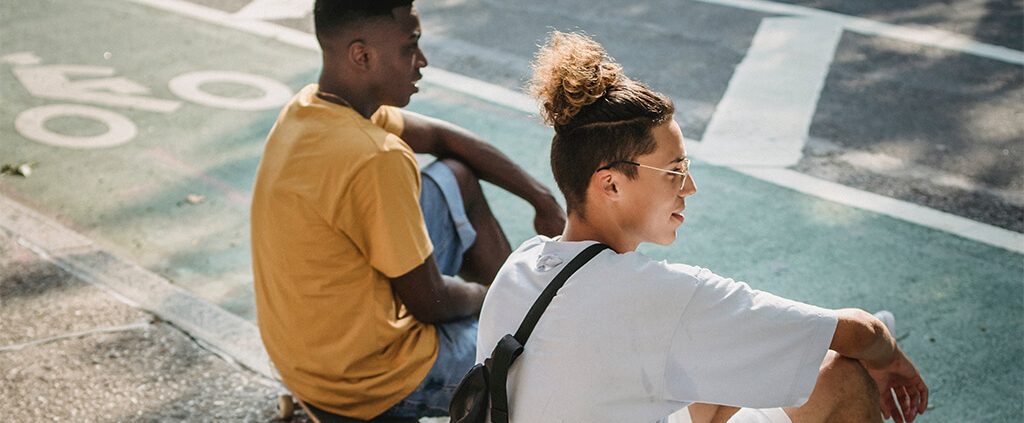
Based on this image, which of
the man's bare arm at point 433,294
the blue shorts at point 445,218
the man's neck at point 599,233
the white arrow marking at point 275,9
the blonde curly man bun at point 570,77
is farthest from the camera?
the white arrow marking at point 275,9

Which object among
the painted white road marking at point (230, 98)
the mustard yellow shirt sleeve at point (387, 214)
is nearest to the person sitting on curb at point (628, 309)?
the mustard yellow shirt sleeve at point (387, 214)

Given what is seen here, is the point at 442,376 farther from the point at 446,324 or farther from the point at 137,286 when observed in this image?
the point at 137,286

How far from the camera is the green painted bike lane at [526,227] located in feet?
13.9

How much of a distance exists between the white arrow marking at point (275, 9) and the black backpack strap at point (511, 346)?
6777mm

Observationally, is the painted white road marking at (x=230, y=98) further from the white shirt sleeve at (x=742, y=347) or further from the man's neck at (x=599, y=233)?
the white shirt sleeve at (x=742, y=347)

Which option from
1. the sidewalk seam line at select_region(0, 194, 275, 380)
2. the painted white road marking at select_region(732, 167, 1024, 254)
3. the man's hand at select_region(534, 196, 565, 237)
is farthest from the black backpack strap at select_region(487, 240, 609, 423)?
the painted white road marking at select_region(732, 167, 1024, 254)

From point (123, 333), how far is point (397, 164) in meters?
1.79

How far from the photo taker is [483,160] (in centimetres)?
387

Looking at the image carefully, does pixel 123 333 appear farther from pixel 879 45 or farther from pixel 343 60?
pixel 879 45

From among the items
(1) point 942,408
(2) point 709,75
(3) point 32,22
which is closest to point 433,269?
(1) point 942,408

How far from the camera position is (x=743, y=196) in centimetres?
557

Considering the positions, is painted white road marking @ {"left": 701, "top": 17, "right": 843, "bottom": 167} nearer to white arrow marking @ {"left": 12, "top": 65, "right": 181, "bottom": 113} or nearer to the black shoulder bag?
white arrow marking @ {"left": 12, "top": 65, "right": 181, "bottom": 113}

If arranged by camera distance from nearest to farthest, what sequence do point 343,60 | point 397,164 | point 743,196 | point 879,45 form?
point 397,164
point 343,60
point 743,196
point 879,45

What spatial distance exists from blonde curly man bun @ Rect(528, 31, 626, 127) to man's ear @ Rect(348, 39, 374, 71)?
92cm
